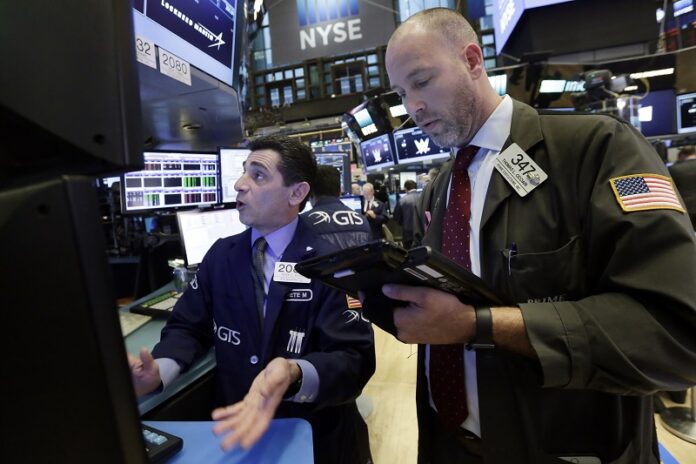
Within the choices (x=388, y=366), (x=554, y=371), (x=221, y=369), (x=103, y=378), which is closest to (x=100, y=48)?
(x=103, y=378)

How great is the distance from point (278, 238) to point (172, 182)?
3.80 ft

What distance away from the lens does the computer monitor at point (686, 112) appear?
5301 mm

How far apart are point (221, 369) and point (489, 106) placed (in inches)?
47.4

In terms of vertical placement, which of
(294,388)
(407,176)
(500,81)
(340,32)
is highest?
(340,32)

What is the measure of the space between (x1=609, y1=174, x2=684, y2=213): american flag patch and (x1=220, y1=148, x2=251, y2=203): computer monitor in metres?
2.15

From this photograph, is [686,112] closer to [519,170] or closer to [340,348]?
[519,170]

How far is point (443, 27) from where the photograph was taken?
107cm

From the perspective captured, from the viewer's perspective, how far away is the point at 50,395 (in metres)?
0.35

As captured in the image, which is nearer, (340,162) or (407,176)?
(340,162)

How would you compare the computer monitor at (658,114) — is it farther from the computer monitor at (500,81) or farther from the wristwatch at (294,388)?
the wristwatch at (294,388)

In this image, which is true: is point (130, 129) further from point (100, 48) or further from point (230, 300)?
point (230, 300)

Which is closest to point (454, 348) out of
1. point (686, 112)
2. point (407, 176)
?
point (686, 112)

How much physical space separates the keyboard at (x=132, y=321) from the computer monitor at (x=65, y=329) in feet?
4.46

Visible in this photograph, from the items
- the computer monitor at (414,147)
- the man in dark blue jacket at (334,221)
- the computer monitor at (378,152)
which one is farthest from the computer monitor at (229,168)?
the computer monitor at (378,152)
